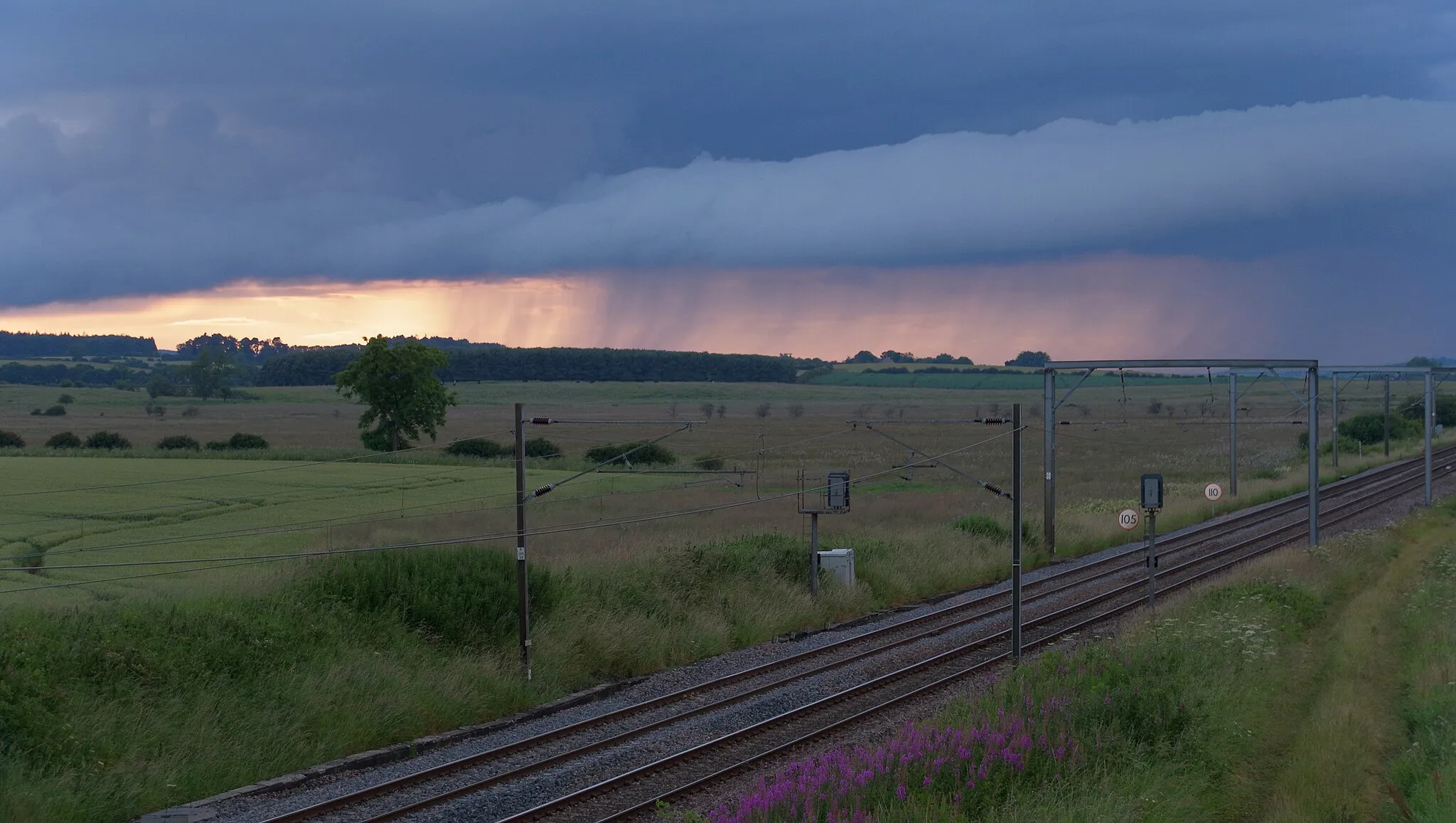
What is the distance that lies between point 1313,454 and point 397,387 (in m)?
46.5

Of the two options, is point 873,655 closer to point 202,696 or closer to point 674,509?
point 202,696

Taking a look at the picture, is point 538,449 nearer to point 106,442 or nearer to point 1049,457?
point 106,442

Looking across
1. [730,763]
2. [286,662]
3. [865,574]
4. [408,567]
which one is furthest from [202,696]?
[865,574]

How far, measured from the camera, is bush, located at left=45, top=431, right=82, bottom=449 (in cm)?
7000

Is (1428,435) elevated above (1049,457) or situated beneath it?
situated beneath

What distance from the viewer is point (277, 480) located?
48.9 meters

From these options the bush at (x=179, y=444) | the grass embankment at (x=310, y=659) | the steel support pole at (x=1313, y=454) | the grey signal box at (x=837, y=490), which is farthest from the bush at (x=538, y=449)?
the grass embankment at (x=310, y=659)

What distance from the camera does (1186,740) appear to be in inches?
549

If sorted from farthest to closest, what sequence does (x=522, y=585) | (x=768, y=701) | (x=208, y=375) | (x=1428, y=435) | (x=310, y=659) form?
(x=208, y=375) < (x=1428, y=435) < (x=522, y=585) < (x=768, y=701) < (x=310, y=659)

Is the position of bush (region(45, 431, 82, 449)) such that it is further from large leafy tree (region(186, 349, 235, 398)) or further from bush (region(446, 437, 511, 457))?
large leafy tree (region(186, 349, 235, 398))

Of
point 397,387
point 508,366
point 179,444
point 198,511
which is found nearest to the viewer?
point 198,511

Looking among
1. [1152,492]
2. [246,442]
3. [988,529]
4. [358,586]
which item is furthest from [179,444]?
[1152,492]

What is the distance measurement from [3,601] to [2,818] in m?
10.6

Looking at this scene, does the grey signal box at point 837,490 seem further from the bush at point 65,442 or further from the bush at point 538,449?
the bush at point 65,442
